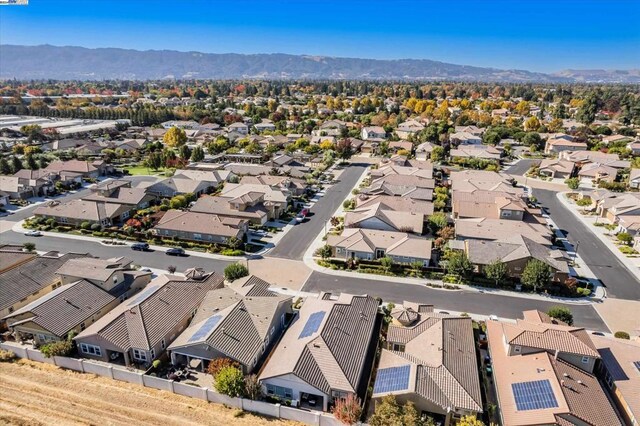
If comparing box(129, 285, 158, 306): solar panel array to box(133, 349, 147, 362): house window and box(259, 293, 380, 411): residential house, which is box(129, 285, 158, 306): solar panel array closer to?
box(133, 349, 147, 362): house window

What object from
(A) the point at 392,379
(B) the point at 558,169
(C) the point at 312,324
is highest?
(B) the point at 558,169

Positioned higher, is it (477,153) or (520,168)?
(477,153)

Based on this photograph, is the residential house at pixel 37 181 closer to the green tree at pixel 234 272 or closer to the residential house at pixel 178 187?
the residential house at pixel 178 187

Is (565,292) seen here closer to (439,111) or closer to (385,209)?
(385,209)

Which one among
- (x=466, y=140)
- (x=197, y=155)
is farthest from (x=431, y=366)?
(x=466, y=140)

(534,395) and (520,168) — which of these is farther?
(520,168)

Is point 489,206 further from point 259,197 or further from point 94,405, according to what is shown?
point 94,405

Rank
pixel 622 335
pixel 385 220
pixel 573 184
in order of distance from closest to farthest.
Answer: pixel 622 335 < pixel 385 220 < pixel 573 184

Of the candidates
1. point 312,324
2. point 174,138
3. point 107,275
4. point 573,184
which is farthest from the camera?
point 174,138
